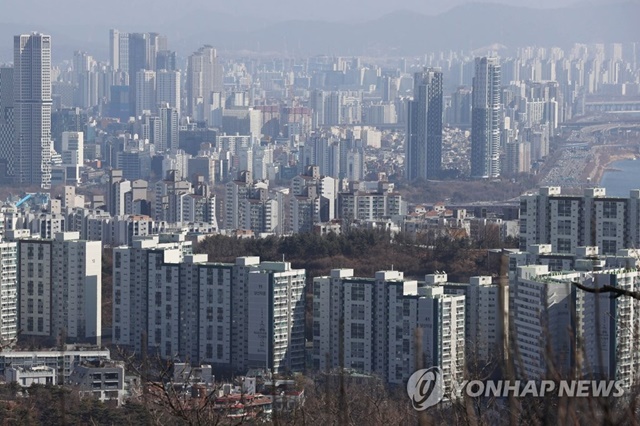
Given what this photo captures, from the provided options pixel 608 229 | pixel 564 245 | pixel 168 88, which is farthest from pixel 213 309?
pixel 168 88

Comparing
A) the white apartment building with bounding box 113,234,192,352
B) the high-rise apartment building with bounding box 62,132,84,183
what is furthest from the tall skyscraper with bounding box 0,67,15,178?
the white apartment building with bounding box 113,234,192,352

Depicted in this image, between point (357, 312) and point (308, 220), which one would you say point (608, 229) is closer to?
point (357, 312)

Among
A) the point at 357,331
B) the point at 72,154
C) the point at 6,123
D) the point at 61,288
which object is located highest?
the point at 6,123

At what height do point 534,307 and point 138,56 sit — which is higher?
point 138,56

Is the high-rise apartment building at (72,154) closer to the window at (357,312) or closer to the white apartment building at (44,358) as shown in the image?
the window at (357,312)

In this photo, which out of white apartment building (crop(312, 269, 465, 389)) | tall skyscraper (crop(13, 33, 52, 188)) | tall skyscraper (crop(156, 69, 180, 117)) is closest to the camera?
white apartment building (crop(312, 269, 465, 389))

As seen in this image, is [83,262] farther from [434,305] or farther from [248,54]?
[248,54]

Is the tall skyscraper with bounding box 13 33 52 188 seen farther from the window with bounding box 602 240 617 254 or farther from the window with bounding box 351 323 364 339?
the window with bounding box 351 323 364 339
